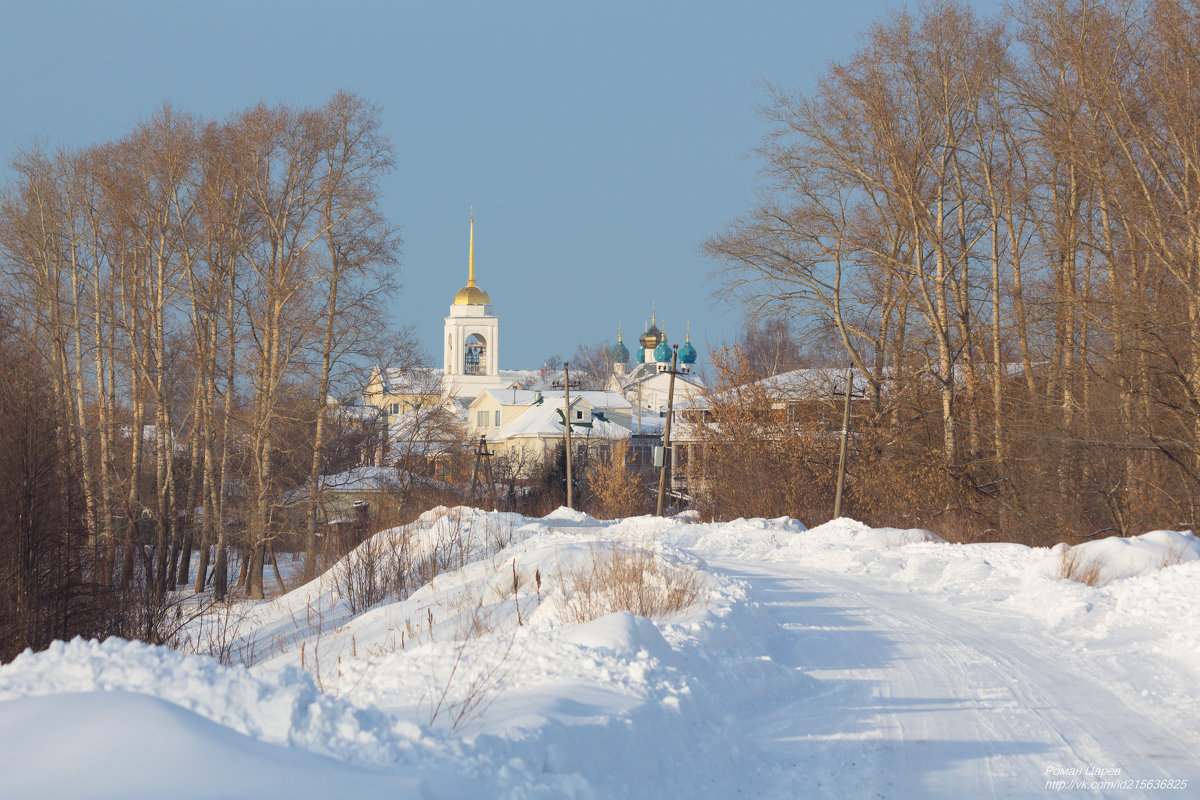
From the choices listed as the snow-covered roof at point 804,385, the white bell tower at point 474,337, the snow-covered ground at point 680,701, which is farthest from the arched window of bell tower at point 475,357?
the snow-covered ground at point 680,701

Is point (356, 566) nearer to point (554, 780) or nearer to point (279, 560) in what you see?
point (554, 780)

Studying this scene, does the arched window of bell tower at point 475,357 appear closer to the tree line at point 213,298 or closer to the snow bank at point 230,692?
the tree line at point 213,298

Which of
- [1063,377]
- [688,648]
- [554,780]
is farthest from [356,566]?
[1063,377]

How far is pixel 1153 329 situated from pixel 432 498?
23.6m

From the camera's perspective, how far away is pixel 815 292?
29.7 meters

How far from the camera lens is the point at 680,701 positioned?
6.05m

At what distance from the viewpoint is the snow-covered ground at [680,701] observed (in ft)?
12.3

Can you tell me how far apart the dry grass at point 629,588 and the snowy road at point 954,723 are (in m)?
1.13

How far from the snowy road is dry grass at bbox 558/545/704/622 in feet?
3.70

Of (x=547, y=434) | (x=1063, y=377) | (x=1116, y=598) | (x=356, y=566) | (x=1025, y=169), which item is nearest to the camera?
(x=1116, y=598)

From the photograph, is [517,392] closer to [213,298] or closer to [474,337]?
[474,337]

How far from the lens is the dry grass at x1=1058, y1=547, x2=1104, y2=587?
12.8 metres

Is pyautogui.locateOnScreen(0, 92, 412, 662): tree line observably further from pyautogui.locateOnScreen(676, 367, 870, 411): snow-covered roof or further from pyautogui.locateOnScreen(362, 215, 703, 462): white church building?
pyautogui.locateOnScreen(676, 367, 870, 411): snow-covered roof

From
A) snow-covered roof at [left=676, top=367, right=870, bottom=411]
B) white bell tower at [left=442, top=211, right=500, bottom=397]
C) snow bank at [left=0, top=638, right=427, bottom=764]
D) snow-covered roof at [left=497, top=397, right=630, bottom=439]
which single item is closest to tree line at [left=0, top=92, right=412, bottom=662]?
snow-covered roof at [left=676, top=367, right=870, bottom=411]
